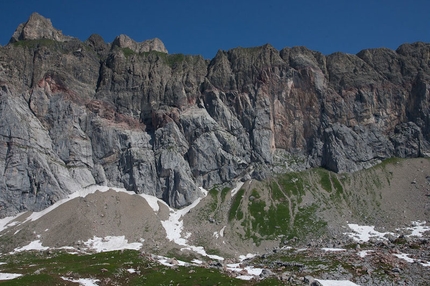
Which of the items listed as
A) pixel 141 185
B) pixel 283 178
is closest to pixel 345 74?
pixel 283 178

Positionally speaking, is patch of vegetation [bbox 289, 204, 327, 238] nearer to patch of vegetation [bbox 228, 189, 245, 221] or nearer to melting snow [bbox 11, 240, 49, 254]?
patch of vegetation [bbox 228, 189, 245, 221]

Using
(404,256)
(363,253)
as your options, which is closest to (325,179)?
(363,253)

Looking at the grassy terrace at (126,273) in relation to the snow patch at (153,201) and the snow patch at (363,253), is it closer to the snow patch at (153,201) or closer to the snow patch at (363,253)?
the snow patch at (363,253)

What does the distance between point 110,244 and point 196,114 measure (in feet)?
186

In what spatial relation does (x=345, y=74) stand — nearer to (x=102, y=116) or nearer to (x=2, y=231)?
(x=102, y=116)

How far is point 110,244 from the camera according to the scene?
97.2m

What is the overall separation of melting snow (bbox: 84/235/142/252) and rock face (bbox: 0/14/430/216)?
75.6 ft

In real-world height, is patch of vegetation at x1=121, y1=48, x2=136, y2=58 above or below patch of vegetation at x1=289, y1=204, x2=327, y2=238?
above

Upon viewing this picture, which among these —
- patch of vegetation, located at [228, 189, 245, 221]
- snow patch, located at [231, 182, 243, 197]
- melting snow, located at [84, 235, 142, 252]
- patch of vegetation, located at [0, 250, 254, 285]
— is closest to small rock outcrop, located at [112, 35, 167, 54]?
snow patch, located at [231, 182, 243, 197]

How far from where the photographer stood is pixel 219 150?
131m

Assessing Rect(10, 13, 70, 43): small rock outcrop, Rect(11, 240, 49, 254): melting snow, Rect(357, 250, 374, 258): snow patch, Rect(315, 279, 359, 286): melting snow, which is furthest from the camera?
Rect(10, 13, 70, 43): small rock outcrop

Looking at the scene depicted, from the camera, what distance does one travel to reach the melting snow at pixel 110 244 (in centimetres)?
9531

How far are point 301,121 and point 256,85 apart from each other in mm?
20896

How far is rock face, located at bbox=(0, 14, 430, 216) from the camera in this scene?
123 metres
